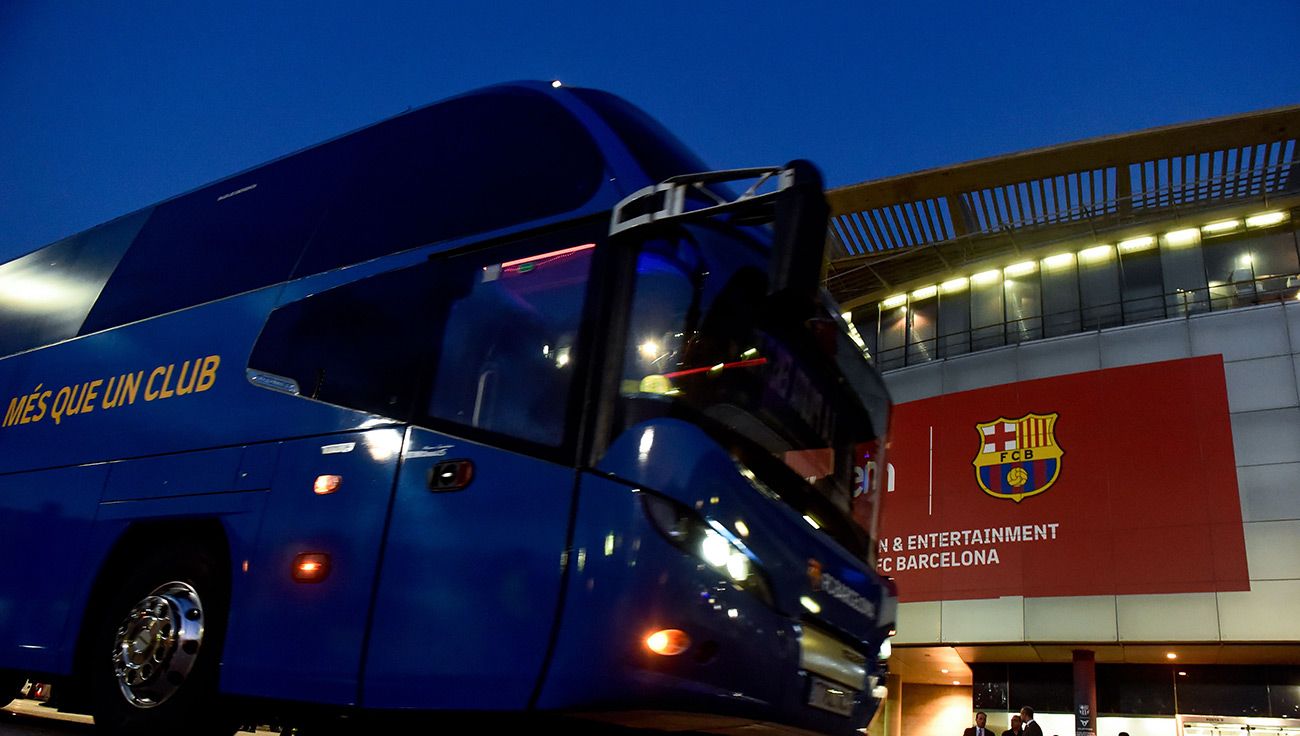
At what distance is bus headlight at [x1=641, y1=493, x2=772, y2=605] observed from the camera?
335 cm

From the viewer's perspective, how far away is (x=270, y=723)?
13.9ft

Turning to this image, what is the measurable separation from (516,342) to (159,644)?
2.26m

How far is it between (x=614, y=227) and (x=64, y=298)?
15.0 feet

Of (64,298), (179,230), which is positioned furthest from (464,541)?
(64,298)

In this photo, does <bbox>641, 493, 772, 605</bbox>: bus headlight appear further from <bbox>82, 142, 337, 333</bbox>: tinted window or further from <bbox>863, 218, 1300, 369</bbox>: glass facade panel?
<bbox>863, 218, 1300, 369</bbox>: glass facade panel

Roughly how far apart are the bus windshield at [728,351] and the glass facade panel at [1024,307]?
64.9ft

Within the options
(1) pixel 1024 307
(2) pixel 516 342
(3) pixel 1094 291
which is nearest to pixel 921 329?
(1) pixel 1024 307

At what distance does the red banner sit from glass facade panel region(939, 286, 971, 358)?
2.01 m

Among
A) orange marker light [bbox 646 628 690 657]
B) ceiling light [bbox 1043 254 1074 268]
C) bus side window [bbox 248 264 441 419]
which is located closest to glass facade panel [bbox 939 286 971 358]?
ceiling light [bbox 1043 254 1074 268]

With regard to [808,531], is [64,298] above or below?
above

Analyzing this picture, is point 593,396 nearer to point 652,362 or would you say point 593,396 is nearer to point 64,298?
point 652,362

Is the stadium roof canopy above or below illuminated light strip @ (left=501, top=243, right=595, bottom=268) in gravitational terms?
above

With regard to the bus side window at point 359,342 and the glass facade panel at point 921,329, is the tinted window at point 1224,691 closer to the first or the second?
the glass facade panel at point 921,329

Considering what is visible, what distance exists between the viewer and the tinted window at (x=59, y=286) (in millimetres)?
6211
